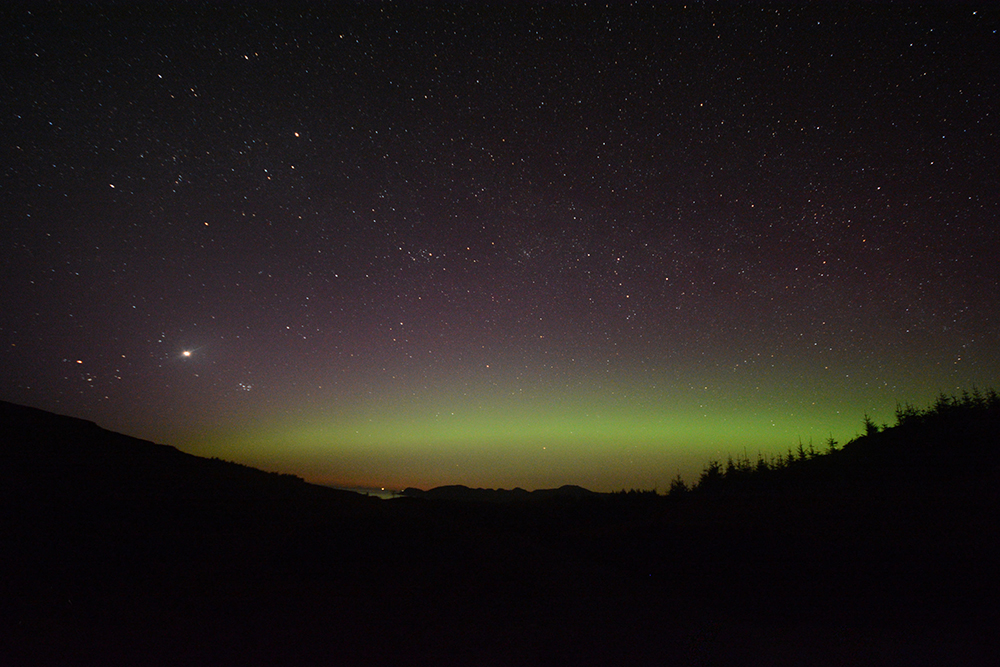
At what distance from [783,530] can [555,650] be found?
10566 mm

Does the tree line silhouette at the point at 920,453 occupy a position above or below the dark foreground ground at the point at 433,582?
above

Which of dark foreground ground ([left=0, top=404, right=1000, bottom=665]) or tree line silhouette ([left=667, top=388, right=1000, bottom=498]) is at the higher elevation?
tree line silhouette ([left=667, top=388, right=1000, bottom=498])

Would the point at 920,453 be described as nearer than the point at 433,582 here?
No

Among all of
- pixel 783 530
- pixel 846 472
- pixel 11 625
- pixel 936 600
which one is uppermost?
pixel 846 472

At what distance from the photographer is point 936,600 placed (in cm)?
738

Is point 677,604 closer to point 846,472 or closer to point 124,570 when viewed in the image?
point 124,570

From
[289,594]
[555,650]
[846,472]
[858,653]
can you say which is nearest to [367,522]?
[289,594]

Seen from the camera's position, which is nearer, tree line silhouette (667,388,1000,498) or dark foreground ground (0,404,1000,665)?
dark foreground ground (0,404,1000,665)

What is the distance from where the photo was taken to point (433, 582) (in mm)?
7719

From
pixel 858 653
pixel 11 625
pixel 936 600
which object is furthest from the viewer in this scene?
pixel 936 600

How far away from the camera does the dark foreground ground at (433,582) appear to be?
195 inches

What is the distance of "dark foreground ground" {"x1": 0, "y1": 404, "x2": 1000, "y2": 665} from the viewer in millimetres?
4957

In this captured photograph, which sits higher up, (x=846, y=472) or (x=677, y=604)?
(x=846, y=472)

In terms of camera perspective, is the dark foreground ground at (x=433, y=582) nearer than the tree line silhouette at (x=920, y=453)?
Yes
